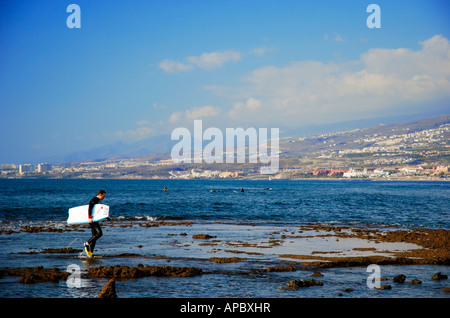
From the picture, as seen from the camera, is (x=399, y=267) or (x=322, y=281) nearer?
(x=322, y=281)

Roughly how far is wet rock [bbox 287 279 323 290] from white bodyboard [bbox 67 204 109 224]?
9594mm

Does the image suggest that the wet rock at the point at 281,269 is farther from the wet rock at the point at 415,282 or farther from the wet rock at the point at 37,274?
the wet rock at the point at 37,274

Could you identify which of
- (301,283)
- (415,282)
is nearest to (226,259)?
(301,283)

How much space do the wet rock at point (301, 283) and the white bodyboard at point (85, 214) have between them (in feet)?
31.5

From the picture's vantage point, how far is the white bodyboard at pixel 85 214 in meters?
19.1

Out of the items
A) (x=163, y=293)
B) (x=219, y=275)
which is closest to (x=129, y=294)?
(x=163, y=293)

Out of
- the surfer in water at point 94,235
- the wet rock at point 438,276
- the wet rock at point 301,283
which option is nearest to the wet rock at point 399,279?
the wet rock at point 438,276

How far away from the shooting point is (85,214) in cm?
2283

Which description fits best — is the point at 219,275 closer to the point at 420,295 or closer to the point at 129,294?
→ the point at 129,294

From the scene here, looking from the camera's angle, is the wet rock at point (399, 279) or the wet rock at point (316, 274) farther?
the wet rock at point (316, 274)

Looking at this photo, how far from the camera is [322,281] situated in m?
14.2

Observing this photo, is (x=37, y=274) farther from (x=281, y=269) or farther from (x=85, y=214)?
(x=85, y=214)
